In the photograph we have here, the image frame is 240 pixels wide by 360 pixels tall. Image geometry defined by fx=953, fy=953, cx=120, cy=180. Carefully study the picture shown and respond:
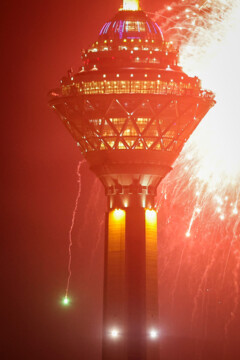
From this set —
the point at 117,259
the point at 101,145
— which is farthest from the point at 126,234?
the point at 101,145

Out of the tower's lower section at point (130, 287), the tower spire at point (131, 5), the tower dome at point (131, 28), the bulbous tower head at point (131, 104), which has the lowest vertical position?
the tower's lower section at point (130, 287)

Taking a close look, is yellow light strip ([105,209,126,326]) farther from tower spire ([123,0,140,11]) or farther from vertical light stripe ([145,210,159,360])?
tower spire ([123,0,140,11])

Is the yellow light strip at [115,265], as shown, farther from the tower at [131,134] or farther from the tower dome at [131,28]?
the tower dome at [131,28]

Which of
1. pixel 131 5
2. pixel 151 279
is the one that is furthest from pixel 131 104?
pixel 151 279

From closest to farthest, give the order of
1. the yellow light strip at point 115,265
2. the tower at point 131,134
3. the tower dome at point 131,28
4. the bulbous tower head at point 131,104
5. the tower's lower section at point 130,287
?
the tower's lower section at point 130,287 → the tower at point 131,134 → the yellow light strip at point 115,265 → the bulbous tower head at point 131,104 → the tower dome at point 131,28

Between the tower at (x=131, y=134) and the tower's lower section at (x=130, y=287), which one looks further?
the tower at (x=131, y=134)

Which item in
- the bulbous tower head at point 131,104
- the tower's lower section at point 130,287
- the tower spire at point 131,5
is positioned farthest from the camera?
the tower spire at point 131,5

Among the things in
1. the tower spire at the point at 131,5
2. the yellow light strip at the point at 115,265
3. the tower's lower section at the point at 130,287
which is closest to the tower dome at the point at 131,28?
the tower spire at the point at 131,5

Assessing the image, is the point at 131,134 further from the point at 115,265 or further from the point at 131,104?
the point at 115,265
